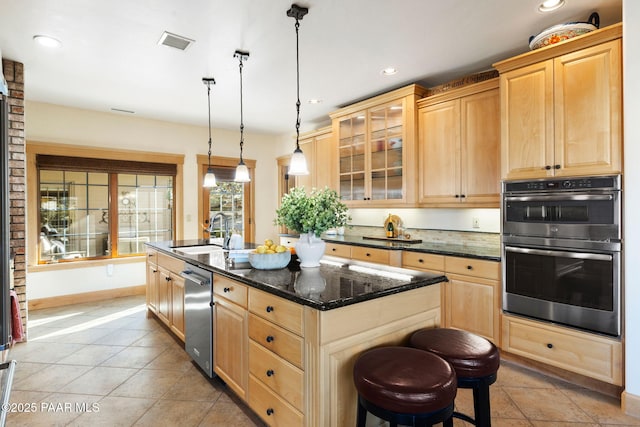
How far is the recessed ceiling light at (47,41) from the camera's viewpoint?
2.68 m

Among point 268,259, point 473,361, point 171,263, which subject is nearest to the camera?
point 473,361

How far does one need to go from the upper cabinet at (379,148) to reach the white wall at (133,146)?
2.17 meters

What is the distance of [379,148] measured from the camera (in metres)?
4.14

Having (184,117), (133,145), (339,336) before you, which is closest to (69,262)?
(133,145)

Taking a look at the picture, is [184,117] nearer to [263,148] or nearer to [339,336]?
[263,148]

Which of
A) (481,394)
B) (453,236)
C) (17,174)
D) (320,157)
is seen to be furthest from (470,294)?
(17,174)

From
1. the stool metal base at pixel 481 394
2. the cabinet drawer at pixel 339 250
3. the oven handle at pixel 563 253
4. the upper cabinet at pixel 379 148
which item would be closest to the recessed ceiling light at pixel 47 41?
the upper cabinet at pixel 379 148

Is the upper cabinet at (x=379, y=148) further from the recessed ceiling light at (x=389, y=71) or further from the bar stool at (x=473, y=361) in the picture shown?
the bar stool at (x=473, y=361)

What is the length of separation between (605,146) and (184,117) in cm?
494

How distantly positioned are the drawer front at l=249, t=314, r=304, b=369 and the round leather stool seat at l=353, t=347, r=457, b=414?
313 millimetres

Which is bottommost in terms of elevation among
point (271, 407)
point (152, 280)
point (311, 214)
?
point (271, 407)

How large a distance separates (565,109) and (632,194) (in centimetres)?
74

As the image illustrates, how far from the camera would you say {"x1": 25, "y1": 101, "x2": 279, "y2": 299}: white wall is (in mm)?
4465

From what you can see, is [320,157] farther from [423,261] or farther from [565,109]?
[565,109]
